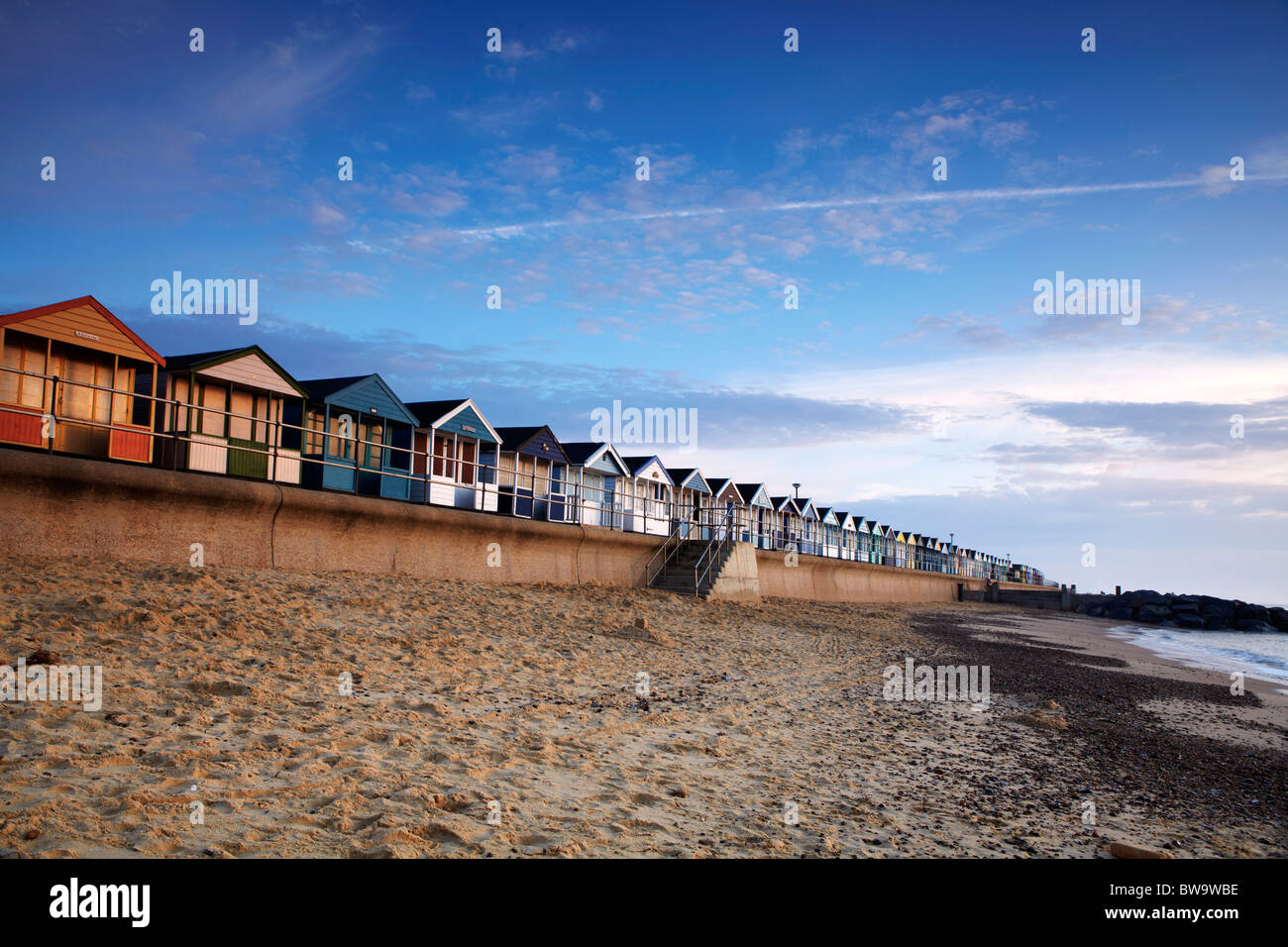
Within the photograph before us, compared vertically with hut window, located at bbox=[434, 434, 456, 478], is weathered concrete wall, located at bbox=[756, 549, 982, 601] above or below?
below

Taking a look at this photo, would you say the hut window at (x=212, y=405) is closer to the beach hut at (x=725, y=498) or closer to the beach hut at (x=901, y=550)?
the beach hut at (x=725, y=498)

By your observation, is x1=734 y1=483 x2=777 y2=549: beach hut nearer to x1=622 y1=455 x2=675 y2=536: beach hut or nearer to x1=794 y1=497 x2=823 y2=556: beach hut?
x1=794 y1=497 x2=823 y2=556: beach hut

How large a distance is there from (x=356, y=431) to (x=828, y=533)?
158 feet

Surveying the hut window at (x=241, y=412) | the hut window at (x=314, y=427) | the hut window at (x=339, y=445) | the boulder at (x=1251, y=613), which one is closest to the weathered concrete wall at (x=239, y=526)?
the hut window at (x=241, y=412)

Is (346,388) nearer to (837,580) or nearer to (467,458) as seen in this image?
(467,458)

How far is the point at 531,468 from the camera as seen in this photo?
28.9 metres

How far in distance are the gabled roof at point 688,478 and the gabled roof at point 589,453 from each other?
23.5 feet

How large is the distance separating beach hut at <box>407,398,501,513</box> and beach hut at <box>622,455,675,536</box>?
386 inches

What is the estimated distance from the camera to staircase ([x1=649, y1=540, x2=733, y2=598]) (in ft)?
80.4

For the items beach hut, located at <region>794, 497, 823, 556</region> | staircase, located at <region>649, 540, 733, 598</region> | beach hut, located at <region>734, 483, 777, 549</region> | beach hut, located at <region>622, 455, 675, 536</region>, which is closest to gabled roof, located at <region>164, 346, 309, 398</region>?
staircase, located at <region>649, 540, 733, 598</region>
